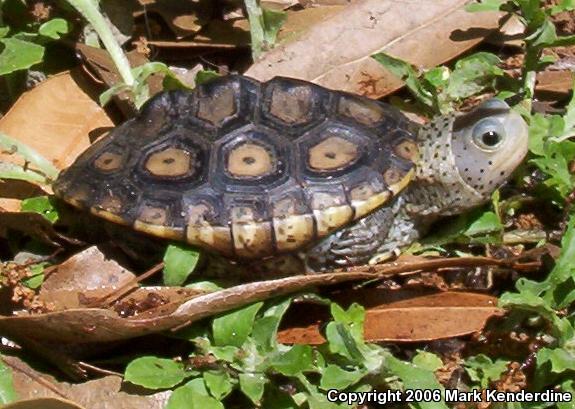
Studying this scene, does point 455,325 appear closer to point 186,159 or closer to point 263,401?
point 263,401

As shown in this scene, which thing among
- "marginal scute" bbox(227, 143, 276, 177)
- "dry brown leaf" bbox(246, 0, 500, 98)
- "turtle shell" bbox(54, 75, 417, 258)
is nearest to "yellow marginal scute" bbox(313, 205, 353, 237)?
"turtle shell" bbox(54, 75, 417, 258)

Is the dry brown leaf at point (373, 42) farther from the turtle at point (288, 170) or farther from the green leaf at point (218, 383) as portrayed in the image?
the green leaf at point (218, 383)

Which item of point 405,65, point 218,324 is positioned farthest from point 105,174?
Answer: point 405,65

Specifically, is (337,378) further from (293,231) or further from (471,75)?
(471,75)

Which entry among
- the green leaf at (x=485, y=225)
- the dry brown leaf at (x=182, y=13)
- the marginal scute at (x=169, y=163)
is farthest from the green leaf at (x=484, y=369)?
the dry brown leaf at (x=182, y=13)

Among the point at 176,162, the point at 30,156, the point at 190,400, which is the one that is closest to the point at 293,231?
the point at 176,162

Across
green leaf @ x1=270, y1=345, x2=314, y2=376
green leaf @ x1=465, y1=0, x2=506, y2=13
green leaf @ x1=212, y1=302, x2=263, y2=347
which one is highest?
green leaf @ x1=465, y1=0, x2=506, y2=13

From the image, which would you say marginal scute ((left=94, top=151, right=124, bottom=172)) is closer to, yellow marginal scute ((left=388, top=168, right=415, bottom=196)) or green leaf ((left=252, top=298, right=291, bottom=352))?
green leaf ((left=252, top=298, right=291, bottom=352))
